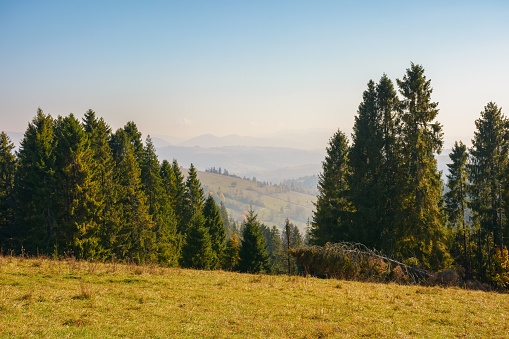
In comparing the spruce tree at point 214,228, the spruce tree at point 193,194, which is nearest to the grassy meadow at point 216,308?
the spruce tree at point 214,228

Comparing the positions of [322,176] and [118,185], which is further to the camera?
[322,176]

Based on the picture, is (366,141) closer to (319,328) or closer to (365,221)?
(365,221)

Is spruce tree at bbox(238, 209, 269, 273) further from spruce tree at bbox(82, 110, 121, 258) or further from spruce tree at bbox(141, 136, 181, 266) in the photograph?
spruce tree at bbox(82, 110, 121, 258)

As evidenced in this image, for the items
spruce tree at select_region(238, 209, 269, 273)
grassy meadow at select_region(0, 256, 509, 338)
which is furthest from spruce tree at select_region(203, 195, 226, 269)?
grassy meadow at select_region(0, 256, 509, 338)

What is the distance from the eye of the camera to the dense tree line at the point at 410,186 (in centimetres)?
2698

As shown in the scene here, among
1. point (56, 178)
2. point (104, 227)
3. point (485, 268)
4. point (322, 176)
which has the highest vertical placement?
point (322, 176)

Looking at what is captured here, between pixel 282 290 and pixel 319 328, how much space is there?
5633 millimetres

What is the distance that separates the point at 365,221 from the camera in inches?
1189

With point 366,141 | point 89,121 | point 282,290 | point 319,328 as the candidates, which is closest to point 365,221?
point 366,141

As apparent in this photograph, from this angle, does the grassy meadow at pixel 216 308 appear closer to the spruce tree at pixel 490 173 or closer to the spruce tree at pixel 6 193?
the spruce tree at pixel 6 193

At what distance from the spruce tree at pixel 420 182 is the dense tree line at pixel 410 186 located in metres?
0.08

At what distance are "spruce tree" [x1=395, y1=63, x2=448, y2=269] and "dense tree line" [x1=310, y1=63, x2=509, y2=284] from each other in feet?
0.27

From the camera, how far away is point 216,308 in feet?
36.7

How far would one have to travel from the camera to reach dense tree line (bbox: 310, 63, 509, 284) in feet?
88.5
